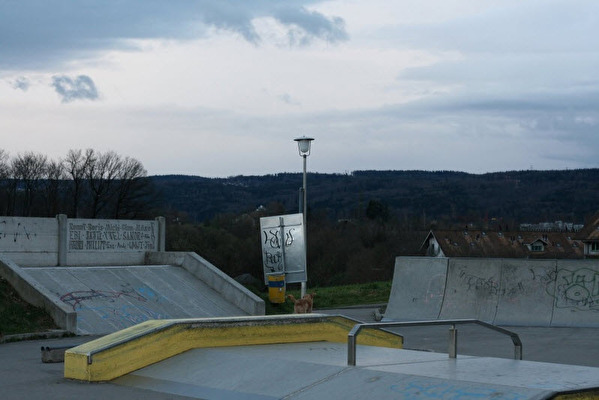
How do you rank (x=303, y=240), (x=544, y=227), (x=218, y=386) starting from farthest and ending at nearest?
(x=544, y=227)
(x=303, y=240)
(x=218, y=386)

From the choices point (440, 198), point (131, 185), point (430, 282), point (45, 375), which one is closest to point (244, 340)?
point (45, 375)

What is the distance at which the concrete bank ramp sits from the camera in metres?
22.5

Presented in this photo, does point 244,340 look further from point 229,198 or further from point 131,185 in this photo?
point 229,198

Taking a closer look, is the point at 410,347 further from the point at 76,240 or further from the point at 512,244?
the point at 512,244

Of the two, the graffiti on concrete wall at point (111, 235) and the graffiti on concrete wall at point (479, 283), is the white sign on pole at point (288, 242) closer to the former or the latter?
the graffiti on concrete wall at point (479, 283)

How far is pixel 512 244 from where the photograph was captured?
10475 cm

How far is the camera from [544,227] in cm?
12762

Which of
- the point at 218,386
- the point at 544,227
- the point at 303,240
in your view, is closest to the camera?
the point at 218,386

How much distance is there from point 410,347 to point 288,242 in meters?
7.54

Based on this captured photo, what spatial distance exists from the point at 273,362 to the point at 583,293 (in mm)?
14234

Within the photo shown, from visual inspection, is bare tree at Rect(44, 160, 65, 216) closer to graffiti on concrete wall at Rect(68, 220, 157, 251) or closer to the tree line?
the tree line

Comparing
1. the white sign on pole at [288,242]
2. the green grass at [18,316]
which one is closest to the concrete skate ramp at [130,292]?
the green grass at [18,316]

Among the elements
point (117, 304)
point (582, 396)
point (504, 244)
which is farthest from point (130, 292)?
point (504, 244)

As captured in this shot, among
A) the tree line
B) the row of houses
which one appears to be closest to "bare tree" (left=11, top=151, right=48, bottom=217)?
the tree line
